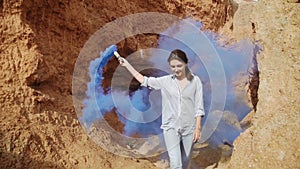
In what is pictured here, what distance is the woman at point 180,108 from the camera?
3.52 metres

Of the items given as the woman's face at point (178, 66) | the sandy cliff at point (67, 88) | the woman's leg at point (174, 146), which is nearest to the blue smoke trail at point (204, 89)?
the sandy cliff at point (67, 88)

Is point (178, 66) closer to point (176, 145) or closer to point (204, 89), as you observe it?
point (176, 145)

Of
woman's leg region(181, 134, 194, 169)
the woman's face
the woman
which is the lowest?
woman's leg region(181, 134, 194, 169)

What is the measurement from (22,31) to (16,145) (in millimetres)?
1534

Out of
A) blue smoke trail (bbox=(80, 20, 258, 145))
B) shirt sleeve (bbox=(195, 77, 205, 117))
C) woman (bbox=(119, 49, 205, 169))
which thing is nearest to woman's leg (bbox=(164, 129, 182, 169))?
woman (bbox=(119, 49, 205, 169))

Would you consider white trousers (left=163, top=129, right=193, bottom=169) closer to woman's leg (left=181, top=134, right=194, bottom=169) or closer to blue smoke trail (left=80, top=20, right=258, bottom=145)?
woman's leg (left=181, top=134, right=194, bottom=169)

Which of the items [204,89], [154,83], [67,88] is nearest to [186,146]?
[154,83]

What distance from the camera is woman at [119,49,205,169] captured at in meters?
3.52

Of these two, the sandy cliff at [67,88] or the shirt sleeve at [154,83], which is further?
the shirt sleeve at [154,83]

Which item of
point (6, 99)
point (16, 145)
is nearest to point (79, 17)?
point (6, 99)

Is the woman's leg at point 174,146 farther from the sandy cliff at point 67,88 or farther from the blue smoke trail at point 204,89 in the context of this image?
the blue smoke trail at point 204,89

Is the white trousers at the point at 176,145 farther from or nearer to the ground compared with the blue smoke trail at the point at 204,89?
nearer to the ground

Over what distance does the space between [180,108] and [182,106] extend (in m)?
0.03

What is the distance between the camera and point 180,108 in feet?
11.6
